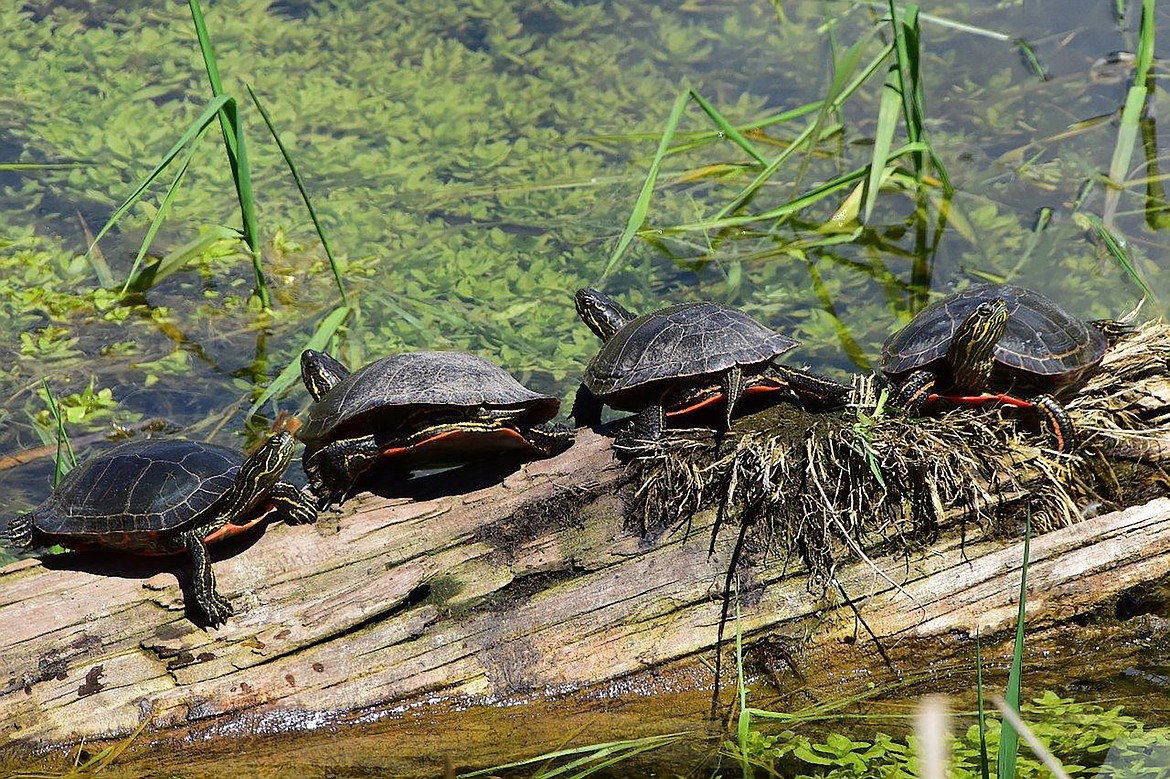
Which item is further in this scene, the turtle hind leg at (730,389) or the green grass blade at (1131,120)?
the green grass blade at (1131,120)

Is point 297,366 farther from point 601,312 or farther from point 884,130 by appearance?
point 884,130

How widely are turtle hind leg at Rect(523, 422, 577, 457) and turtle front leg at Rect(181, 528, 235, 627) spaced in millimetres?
1030

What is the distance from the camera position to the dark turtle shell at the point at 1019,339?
3.51m

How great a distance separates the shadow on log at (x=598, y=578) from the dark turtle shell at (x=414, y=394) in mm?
273

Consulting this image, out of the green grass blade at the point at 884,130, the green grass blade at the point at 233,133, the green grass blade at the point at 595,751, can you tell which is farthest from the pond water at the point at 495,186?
the green grass blade at the point at 595,751

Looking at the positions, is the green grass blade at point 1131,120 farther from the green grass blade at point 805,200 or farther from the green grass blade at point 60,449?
the green grass blade at point 60,449

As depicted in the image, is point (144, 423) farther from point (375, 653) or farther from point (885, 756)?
point (885, 756)

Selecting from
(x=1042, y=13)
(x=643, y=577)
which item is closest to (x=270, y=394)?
(x=643, y=577)

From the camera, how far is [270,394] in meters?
4.64

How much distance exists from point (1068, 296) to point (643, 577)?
3.49 meters

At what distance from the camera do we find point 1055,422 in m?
3.37

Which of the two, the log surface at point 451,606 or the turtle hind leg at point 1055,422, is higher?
the turtle hind leg at point 1055,422

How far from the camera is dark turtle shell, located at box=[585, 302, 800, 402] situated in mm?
3402

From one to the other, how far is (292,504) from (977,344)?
7.19 feet
